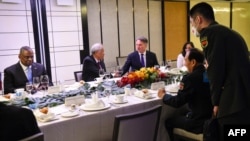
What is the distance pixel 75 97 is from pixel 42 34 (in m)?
2.75

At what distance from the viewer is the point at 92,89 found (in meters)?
2.96

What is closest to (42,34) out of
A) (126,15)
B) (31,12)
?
(31,12)

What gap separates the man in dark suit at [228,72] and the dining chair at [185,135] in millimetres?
564

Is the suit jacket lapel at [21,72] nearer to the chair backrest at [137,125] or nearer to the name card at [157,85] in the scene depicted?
the name card at [157,85]

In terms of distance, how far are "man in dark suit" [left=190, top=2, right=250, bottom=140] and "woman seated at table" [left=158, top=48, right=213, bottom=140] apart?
49 cm

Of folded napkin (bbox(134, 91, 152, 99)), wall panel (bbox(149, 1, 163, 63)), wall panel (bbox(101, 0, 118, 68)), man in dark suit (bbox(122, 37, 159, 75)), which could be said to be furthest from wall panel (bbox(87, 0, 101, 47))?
folded napkin (bbox(134, 91, 152, 99))

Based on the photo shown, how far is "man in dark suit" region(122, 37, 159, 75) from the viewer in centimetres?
464

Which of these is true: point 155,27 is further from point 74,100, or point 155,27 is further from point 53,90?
point 74,100

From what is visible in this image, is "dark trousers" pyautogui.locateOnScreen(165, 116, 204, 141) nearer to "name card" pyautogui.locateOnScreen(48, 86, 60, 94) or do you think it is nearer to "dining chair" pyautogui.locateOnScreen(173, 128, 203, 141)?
"dining chair" pyautogui.locateOnScreen(173, 128, 203, 141)

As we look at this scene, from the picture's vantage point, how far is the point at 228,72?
6.14 ft

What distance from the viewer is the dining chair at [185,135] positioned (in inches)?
95.5

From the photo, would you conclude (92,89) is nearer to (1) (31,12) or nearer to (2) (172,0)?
(1) (31,12)

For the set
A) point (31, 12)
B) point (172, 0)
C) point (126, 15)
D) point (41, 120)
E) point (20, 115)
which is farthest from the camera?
point (172, 0)

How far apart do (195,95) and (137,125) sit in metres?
0.73
